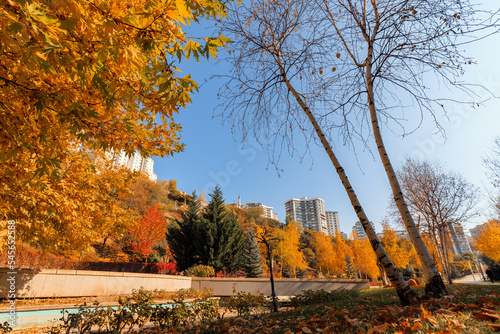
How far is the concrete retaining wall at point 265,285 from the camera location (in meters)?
15.8

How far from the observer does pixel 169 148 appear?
13.9 ft

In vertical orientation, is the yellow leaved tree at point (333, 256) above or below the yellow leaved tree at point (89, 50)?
below

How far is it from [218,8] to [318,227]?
5510 inches

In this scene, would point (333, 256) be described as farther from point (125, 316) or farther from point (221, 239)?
point (125, 316)

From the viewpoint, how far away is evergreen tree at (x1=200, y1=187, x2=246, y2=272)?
20578 mm

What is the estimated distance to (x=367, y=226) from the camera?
470 centimetres

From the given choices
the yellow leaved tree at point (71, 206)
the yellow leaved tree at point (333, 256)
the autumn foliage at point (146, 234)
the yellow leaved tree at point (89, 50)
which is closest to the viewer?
the yellow leaved tree at point (89, 50)

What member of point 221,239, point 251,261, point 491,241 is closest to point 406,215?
point 221,239

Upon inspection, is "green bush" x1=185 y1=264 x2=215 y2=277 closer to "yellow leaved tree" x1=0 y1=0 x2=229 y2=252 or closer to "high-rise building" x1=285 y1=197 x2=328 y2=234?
"yellow leaved tree" x1=0 y1=0 x2=229 y2=252

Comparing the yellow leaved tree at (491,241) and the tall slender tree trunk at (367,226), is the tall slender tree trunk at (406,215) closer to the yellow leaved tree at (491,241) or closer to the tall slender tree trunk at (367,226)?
the tall slender tree trunk at (367,226)

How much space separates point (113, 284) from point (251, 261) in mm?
15571

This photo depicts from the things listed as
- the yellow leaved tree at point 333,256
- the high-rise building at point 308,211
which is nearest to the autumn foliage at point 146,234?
the yellow leaved tree at point 333,256

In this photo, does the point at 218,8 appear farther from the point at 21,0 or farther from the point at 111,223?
the point at 111,223

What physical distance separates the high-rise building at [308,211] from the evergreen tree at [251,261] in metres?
112
